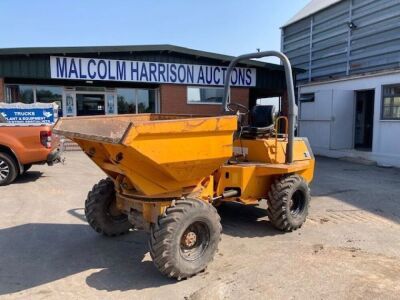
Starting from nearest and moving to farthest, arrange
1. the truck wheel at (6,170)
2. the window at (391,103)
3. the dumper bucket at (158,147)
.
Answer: the dumper bucket at (158,147) → the truck wheel at (6,170) → the window at (391,103)

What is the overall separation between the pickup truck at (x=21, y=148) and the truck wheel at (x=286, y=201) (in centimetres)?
571

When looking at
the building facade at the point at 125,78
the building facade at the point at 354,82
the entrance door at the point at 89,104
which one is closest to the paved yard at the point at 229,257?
the building facade at the point at 354,82

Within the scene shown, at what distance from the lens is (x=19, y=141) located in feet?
29.5

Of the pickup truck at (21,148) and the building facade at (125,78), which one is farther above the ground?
the building facade at (125,78)

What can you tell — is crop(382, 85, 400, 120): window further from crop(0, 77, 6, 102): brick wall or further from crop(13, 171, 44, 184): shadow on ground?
crop(0, 77, 6, 102): brick wall

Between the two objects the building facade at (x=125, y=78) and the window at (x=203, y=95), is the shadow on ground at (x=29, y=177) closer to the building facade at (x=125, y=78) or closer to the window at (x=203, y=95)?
the building facade at (x=125, y=78)

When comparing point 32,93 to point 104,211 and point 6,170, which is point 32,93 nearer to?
point 6,170

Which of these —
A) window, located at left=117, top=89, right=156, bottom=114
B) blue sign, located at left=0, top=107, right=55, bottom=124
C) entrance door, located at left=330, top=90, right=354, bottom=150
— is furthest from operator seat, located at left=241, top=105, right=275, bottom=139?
window, located at left=117, top=89, right=156, bottom=114

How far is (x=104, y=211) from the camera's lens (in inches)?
204

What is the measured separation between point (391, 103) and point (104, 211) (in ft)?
37.6

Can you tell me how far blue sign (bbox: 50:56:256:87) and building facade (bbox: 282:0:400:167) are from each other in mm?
3305

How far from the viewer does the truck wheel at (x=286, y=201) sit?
5574mm

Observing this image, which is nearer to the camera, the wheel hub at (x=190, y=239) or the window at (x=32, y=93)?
the wheel hub at (x=190, y=239)

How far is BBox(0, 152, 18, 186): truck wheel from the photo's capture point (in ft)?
29.4
